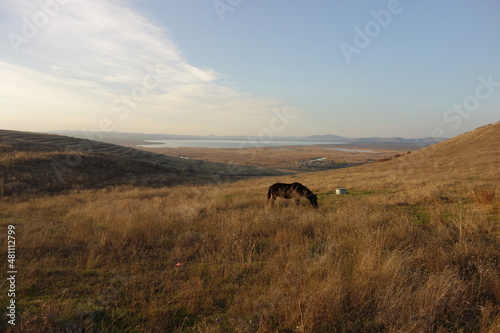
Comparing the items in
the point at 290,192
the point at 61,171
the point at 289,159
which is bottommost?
the point at 289,159

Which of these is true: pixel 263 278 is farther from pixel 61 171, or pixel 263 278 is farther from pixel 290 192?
pixel 61 171

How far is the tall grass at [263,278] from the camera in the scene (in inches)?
129

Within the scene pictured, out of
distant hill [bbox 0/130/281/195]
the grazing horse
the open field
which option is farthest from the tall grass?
the open field

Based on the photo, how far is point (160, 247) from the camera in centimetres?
618

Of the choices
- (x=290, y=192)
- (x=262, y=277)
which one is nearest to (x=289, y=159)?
(x=290, y=192)

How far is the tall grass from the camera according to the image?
327cm

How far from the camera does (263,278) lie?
4.47m

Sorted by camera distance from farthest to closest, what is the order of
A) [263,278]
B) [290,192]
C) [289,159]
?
[289,159], [290,192], [263,278]

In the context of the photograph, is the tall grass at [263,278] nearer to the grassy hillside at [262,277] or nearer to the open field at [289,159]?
the grassy hillside at [262,277]

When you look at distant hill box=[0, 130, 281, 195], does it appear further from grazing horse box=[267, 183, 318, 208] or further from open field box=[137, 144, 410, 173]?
open field box=[137, 144, 410, 173]

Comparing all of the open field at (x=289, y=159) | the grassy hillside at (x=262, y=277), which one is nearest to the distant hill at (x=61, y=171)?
the grassy hillside at (x=262, y=277)

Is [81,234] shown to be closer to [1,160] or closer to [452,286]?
[452,286]

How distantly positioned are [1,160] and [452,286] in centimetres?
3246

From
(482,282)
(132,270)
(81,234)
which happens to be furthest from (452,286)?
(81,234)
